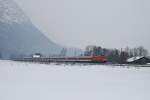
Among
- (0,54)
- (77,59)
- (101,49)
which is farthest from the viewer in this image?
(0,54)

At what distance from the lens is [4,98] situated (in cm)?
714

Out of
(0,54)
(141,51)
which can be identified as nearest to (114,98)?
(141,51)

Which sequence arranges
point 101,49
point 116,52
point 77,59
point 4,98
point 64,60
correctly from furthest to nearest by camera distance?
point 101,49
point 116,52
point 64,60
point 77,59
point 4,98

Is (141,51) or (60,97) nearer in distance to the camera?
(60,97)

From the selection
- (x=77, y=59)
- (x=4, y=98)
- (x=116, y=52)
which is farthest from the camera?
(x=116, y=52)

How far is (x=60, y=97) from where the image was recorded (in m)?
7.95

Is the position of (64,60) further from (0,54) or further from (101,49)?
(0,54)

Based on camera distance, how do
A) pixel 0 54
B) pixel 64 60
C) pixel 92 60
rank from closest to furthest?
pixel 92 60 → pixel 64 60 → pixel 0 54

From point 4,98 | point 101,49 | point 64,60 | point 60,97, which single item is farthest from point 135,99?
point 101,49

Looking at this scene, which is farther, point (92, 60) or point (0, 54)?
point (0, 54)

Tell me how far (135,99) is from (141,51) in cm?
11009

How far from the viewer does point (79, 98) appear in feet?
25.8

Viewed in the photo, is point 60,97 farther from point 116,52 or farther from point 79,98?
point 116,52

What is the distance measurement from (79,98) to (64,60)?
58151mm
